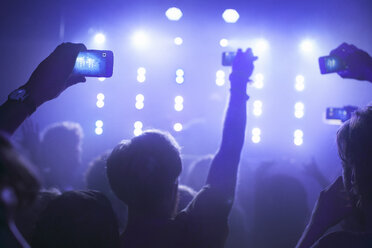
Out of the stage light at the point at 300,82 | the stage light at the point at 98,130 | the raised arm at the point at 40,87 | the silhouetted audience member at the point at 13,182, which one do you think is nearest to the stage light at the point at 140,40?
the stage light at the point at 98,130

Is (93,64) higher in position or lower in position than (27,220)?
higher

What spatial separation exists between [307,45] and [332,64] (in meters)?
5.07

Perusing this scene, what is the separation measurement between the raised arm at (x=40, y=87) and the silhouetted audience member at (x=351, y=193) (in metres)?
1.25

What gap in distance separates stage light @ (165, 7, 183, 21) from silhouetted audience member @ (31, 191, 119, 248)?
199 inches

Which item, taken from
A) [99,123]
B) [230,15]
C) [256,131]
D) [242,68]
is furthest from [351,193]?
[99,123]

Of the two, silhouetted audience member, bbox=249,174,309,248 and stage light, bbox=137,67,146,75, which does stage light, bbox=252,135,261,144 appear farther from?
silhouetted audience member, bbox=249,174,309,248

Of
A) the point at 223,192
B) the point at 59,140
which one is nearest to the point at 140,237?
the point at 223,192

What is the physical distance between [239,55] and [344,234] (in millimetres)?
1054

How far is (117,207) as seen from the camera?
2.06m

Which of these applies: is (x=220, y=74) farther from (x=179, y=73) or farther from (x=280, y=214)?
(x=280, y=214)

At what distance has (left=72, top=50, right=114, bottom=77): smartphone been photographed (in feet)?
5.54

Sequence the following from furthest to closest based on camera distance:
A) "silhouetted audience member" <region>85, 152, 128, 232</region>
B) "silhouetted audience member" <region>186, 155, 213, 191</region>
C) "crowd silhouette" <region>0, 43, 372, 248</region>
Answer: "silhouetted audience member" <region>186, 155, 213, 191</region>, "silhouetted audience member" <region>85, 152, 128, 232</region>, "crowd silhouette" <region>0, 43, 372, 248</region>

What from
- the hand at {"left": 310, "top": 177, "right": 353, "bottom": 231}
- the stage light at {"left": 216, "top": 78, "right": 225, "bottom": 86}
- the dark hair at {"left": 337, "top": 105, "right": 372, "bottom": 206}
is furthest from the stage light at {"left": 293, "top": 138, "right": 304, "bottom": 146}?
the dark hair at {"left": 337, "top": 105, "right": 372, "bottom": 206}

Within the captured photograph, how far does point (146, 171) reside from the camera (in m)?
1.33
